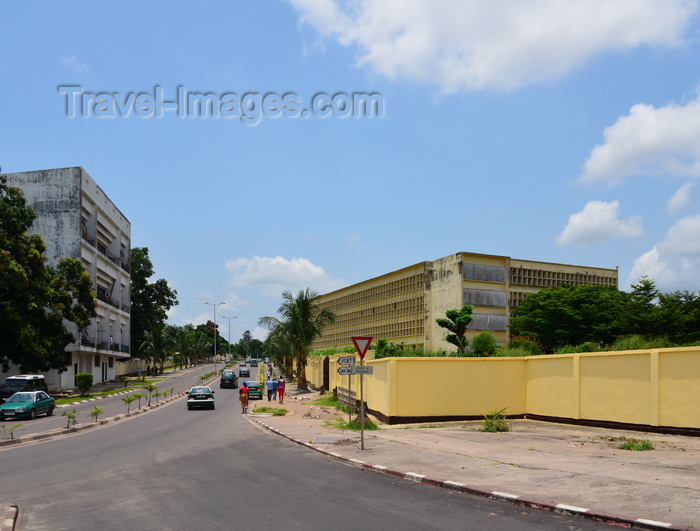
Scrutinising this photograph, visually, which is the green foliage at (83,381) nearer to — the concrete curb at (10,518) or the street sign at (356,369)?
the street sign at (356,369)

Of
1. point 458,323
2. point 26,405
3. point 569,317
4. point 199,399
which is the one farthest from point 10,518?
point 569,317

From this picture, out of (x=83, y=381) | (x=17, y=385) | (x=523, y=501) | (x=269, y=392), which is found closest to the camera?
(x=523, y=501)

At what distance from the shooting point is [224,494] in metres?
10.5

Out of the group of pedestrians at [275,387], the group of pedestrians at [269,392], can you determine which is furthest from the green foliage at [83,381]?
the group of pedestrians at [275,387]

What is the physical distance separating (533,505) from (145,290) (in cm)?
Answer: 8371

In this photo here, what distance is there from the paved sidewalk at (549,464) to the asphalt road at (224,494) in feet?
1.74

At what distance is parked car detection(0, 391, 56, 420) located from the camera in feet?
103

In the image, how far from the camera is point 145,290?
8694cm

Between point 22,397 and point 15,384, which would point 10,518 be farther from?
point 15,384

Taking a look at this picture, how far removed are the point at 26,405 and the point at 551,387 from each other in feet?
83.7

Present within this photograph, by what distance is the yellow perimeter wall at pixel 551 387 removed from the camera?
17156 millimetres

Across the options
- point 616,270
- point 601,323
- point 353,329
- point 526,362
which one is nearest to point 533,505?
point 526,362

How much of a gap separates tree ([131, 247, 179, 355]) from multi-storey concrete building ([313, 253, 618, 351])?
37636 millimetres

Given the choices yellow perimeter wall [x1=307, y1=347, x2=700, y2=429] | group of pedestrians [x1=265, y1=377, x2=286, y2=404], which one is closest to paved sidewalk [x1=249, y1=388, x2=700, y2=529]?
yellow perimeter wall [x1=307, y1=347, x2=700, y2=429]
